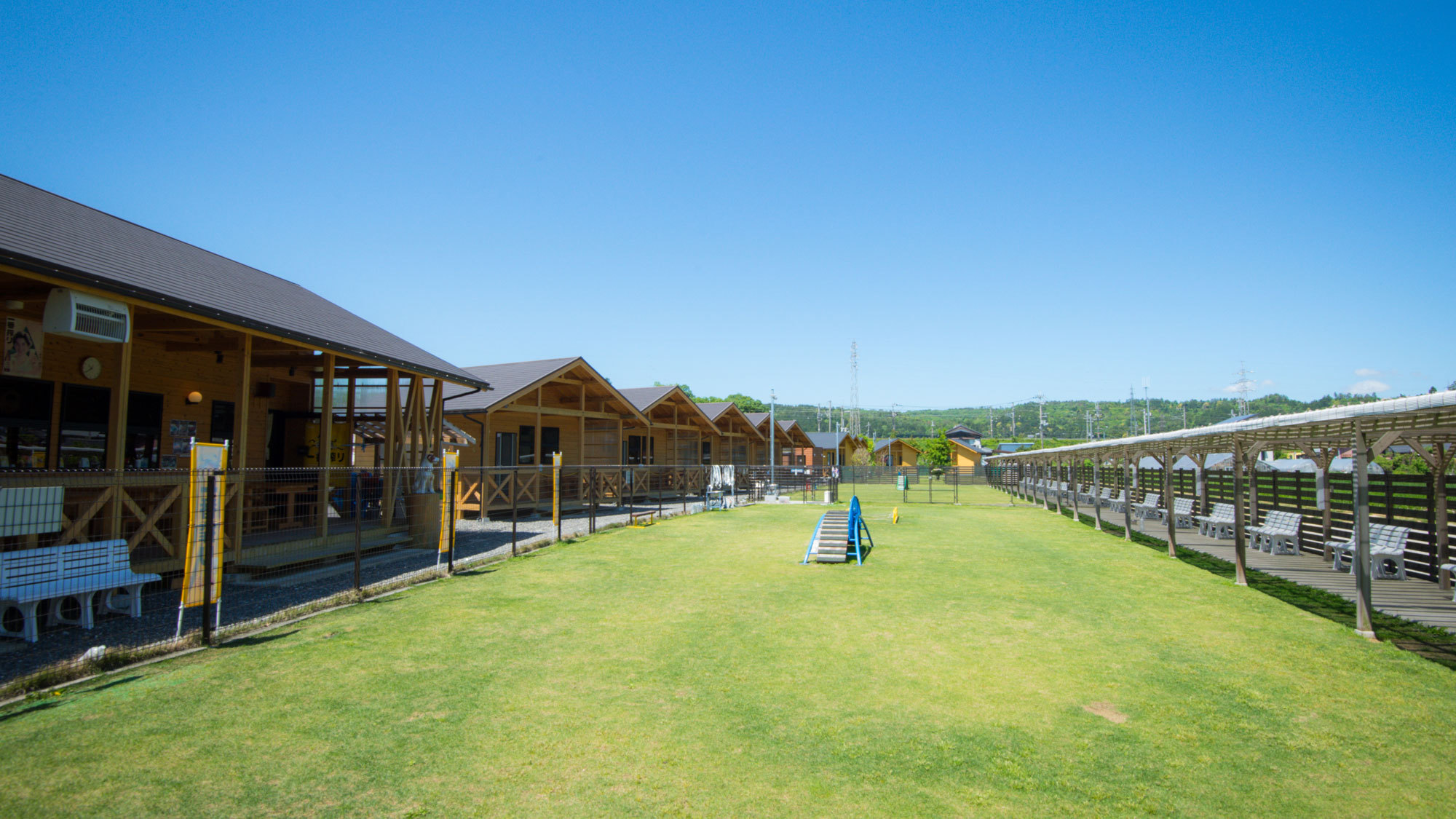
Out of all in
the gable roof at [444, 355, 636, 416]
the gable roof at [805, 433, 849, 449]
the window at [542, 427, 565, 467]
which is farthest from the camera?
the gable roof at [805, 433, 849, 449]

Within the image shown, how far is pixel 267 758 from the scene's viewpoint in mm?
4062

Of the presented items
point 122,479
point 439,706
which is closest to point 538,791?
point 439,706

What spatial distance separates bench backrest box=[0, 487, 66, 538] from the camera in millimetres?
6463

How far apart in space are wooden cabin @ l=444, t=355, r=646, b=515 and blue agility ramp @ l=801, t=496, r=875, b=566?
7093mm

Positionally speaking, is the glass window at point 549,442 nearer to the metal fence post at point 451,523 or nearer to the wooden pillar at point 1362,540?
the metal fence post at point 451,523

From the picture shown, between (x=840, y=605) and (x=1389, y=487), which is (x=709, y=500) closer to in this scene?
(x=840, y=605)

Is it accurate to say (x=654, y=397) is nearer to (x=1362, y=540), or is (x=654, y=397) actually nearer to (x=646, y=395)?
(x=646, y=395)

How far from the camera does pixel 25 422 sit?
29.3 ft

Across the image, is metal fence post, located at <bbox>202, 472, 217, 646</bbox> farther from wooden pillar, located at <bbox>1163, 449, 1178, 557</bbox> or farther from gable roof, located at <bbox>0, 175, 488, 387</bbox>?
wooden pillar, located at <bbox>1163, 449, 1178, 557</bbox>

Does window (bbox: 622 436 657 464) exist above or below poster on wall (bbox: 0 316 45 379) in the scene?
below

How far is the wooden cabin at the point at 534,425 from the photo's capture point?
61.5 feet

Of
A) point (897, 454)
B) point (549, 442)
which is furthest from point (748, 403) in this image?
point (549, 442)

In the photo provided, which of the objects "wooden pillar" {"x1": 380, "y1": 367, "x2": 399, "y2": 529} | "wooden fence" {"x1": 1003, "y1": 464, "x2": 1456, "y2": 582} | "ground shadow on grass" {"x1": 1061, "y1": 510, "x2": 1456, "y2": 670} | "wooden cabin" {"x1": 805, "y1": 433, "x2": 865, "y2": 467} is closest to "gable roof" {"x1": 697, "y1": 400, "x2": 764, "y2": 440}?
"wooden cabin" {"x1": 805, "y1": 433, "x2": 865, "y2": 467}

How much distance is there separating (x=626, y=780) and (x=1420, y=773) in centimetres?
467
